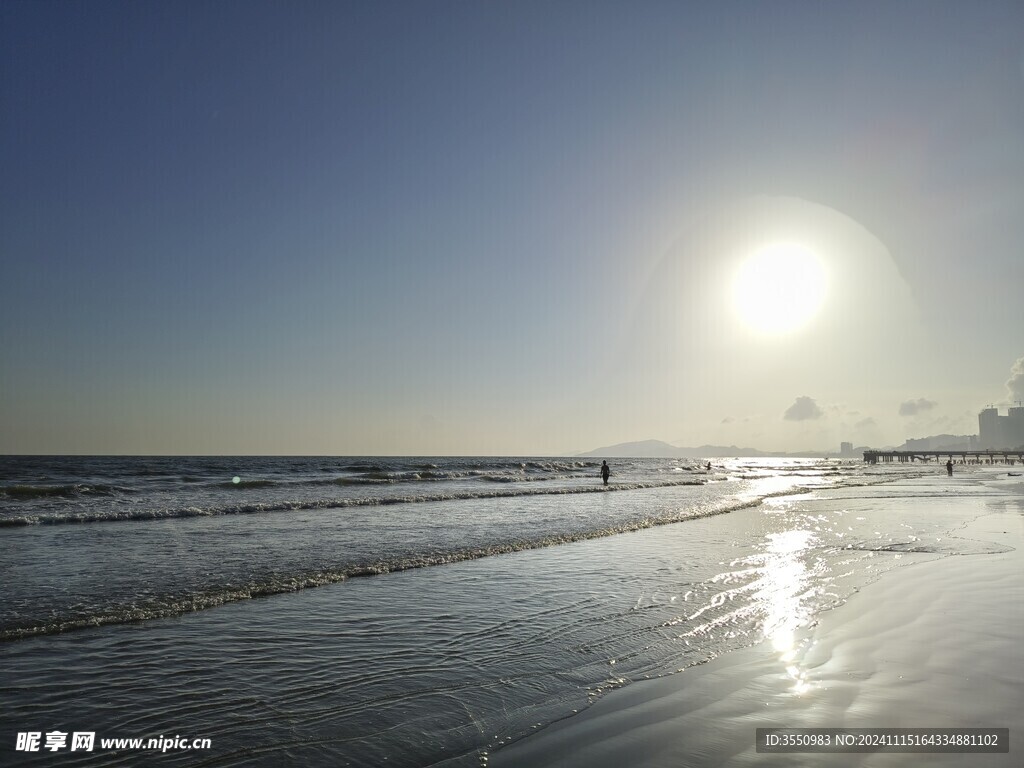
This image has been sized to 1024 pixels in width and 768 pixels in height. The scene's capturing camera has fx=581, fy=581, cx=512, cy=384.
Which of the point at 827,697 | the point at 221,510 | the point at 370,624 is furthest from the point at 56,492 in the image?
the point at 827,697

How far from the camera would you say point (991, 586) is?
9336 mm

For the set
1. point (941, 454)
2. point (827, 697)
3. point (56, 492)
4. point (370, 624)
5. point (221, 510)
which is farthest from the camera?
point (941, 454)

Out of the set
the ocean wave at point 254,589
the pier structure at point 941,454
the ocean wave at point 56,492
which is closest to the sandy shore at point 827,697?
the ocean wave at point 254,589

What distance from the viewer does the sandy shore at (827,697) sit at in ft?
13.4

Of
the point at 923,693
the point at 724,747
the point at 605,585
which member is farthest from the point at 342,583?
the point at 923,693

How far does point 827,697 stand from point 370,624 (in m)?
5.29

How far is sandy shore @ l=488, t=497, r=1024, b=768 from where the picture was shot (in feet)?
13.4

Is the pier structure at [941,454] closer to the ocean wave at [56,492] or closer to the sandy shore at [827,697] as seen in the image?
the ocean wave at [56,492]

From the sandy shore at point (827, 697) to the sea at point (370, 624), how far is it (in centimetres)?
36

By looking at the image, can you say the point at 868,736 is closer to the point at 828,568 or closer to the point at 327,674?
the point at 327,674

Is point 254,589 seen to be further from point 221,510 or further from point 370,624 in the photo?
point 221,510

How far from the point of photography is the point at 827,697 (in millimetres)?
5062

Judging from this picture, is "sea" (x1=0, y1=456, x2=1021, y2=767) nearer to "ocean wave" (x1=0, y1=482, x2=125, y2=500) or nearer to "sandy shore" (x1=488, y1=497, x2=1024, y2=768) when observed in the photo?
"sandy shore" (x1=488, y1=497, x2=1024, y2=768)

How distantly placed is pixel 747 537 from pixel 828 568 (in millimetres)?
4626
